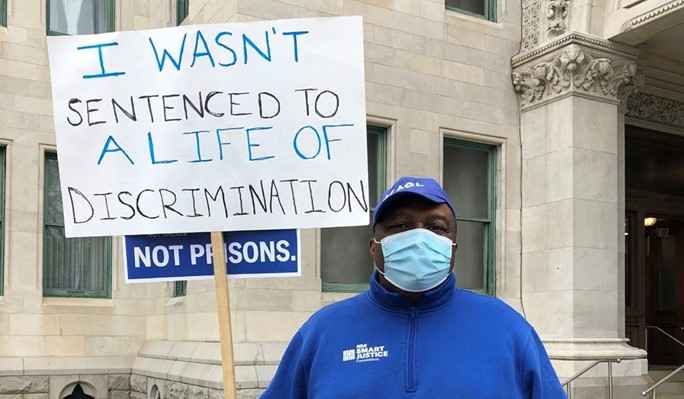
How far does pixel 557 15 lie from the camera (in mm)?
10492

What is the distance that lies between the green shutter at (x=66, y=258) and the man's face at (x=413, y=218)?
27.4 ft

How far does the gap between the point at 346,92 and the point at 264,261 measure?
997 mm

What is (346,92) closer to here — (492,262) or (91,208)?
(91,208)

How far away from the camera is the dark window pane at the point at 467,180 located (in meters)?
10.8

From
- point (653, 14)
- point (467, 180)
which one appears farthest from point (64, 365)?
point (653, 14)

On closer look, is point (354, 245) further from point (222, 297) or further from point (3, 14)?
point (222, 297)

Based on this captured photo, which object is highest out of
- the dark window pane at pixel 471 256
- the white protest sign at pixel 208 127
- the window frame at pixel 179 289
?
the white protest sign at pixel 208 127

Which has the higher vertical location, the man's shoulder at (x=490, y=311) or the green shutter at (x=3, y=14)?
the green shutter at (x=3, y=14)

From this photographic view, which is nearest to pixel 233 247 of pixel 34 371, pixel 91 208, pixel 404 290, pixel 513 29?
pixel 91 208

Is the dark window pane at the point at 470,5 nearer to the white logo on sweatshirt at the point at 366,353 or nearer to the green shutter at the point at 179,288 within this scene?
the green shutter at the point at 179,288

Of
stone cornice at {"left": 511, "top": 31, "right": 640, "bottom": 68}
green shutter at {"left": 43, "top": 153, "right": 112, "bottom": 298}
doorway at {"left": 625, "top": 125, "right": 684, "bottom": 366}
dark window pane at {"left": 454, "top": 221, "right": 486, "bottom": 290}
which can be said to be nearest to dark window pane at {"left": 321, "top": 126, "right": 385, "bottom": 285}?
dark window pane at {"left": 454, "top": 221, "right": 486, "bottom": 290}

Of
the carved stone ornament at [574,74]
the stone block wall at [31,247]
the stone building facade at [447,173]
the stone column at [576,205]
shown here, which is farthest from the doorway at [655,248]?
the stone block wall at [31,247]

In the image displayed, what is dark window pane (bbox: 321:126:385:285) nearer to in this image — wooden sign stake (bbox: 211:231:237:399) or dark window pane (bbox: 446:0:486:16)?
dark window pane (bbox: 446:0:486:16)

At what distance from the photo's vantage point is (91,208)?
402cm
